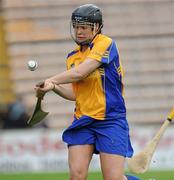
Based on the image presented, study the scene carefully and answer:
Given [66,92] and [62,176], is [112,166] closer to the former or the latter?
[66,92]

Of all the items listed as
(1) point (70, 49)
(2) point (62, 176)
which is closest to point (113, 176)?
(2) point (62, 176)

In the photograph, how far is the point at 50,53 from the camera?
51.6 ft

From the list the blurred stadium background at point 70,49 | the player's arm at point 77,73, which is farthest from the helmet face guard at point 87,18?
the blurred stadium background at point 70,49

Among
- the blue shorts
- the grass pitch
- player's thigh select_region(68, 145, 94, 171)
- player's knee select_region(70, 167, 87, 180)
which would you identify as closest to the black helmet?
the blue shorts

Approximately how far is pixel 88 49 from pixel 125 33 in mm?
9307

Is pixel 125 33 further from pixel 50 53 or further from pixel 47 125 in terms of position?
pixel 47 125

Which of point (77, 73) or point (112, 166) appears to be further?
point (112, 166)

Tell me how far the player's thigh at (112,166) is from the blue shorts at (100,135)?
42 mm

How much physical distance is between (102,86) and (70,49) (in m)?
9.36

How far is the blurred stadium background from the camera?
1516 cm

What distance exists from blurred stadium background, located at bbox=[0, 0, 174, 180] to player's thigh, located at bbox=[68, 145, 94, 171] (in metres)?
8.22

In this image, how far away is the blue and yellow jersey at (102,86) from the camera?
638cm

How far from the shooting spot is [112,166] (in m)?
6.34

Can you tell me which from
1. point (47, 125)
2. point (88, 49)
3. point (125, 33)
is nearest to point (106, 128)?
point (88, 49)
